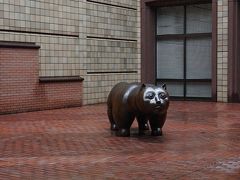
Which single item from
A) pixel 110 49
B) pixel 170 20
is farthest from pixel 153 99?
pixel 170 20

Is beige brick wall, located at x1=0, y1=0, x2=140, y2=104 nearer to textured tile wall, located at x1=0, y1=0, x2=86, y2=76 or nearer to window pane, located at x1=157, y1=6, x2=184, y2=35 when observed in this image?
textured tile wall, located at x1=0, y1=0, x2=86, y2=76

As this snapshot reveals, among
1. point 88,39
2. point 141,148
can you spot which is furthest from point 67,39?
point 141,148

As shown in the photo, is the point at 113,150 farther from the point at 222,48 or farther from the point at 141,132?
the point at 222,48

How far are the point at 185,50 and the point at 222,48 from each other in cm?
187

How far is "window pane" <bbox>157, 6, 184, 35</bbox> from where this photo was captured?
1889 centimetres

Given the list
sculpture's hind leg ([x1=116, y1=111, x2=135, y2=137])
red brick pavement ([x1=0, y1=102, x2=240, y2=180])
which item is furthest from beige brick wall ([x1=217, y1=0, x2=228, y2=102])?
sculpture's hind leg ([x1=116, y1=111, x2=135, y2=137])

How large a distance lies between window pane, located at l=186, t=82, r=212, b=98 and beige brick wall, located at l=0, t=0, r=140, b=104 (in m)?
2.26

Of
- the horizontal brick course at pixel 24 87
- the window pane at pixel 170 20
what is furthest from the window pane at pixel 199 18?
the horizontal brick course at pixel 24 87

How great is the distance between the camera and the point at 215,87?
17.6m

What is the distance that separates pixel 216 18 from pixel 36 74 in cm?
720

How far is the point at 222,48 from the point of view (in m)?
17.3

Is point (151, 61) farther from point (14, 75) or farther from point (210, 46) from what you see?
point (14, 75)

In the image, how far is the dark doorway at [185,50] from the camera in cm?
1839

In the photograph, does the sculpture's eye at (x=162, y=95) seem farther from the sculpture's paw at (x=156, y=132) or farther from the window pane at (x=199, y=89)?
the window pane at (x=199, y=89)
